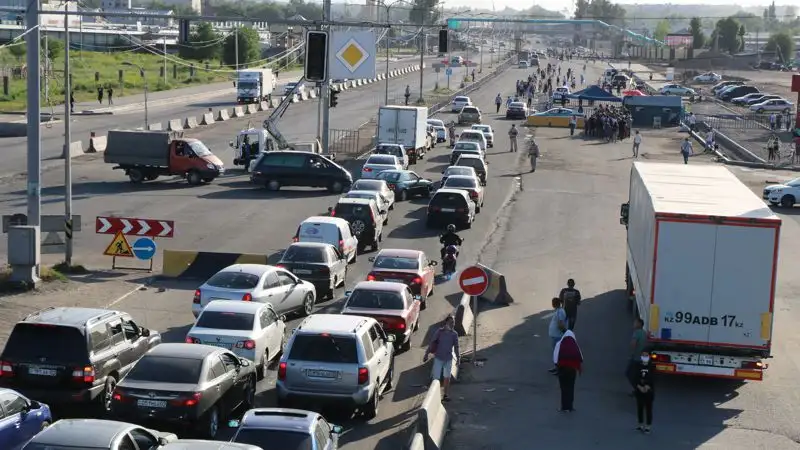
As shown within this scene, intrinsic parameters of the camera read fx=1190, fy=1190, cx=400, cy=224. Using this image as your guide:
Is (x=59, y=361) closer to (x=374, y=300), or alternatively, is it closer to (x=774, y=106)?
(x=374, y=300)

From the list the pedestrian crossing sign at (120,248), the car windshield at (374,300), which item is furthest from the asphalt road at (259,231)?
the pedestrian crossing sign at (120,248)

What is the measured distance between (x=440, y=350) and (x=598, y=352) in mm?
5468

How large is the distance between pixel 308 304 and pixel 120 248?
22.7 ft

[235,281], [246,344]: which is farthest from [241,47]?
[246,344]

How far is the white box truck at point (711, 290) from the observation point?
61.9 ft

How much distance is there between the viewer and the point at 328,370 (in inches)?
654

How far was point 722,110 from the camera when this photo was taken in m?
103

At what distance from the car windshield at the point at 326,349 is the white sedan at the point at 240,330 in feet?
6.24

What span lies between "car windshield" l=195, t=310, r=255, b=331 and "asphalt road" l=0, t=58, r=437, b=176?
103 feet

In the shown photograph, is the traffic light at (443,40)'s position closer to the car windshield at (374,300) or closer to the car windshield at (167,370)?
the car windshield at (374,300)

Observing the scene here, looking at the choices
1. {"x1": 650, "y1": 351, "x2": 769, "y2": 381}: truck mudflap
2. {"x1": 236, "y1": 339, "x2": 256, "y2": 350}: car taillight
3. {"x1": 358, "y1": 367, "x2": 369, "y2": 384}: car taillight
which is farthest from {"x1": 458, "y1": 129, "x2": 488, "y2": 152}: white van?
{"x1": 358, "y1": 367, "x2": 369, "y2": 384}: car taillight

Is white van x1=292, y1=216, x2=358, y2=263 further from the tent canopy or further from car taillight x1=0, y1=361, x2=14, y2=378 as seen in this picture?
the tent canopy

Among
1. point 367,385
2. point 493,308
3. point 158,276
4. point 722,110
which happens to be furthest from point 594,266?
point 722,110

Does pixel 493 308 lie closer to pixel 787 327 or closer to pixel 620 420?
pixel 787 327
